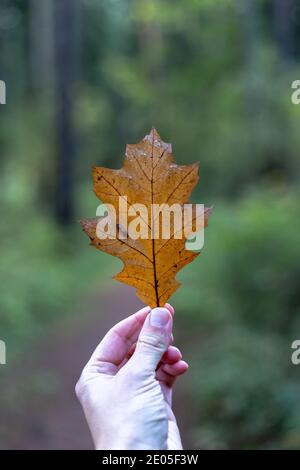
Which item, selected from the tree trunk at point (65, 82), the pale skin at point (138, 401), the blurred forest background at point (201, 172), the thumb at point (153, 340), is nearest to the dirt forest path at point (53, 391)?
the blurred forest background at point (201, 172)

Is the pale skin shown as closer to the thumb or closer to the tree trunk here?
the thumb

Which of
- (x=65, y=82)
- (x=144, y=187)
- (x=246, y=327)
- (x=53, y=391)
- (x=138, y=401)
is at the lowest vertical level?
(x=53, y=391)

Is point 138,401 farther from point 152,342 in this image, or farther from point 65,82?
point 65,82

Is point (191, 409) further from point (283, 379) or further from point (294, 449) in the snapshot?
point (294, 449)

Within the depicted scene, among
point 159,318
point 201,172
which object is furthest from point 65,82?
point 159,318

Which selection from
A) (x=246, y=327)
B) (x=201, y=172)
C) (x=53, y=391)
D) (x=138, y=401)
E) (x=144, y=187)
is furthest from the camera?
(x=201, y=172)

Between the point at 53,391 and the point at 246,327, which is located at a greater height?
the point at 246,327
